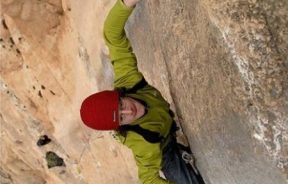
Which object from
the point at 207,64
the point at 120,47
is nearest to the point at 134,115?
the point at 120,47

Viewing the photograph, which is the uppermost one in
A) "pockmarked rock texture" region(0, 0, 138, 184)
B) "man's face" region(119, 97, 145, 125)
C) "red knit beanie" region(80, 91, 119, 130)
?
"red knit beanie" region(80, 91, 119, 130)

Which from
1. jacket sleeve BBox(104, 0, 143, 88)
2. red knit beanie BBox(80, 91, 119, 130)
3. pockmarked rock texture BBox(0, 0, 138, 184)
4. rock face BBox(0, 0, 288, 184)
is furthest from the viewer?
pockmarked rock texture BBox(0, 0, 138, 184)

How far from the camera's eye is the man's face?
13.9 feet

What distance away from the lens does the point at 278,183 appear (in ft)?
11.6

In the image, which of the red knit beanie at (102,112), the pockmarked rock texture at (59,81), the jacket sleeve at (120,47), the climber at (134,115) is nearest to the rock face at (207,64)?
the pockmarked rock texture at (59,81)

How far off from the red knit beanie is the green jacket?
10.8 inches

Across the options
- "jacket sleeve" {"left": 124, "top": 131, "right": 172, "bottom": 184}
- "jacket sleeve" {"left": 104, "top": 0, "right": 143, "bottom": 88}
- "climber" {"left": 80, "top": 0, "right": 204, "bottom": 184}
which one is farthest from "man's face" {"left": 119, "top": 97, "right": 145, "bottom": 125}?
"jacket sleeve" {"left": 104, "top": 0, "right": 143, "bottom": 88}

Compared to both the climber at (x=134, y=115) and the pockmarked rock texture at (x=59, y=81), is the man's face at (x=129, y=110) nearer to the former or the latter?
the climber at (x=134, y=115)

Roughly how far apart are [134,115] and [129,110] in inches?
3.0

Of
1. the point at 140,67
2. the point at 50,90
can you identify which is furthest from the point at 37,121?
the point at 140,67

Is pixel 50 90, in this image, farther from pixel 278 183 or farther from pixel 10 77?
pixel 278 183

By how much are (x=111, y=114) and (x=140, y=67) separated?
6.80 feet

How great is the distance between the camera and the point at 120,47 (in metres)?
4.62

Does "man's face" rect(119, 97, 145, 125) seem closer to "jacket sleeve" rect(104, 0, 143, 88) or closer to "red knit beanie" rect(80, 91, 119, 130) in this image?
"red knit beanie" rect(80, 91, 119, 130)
